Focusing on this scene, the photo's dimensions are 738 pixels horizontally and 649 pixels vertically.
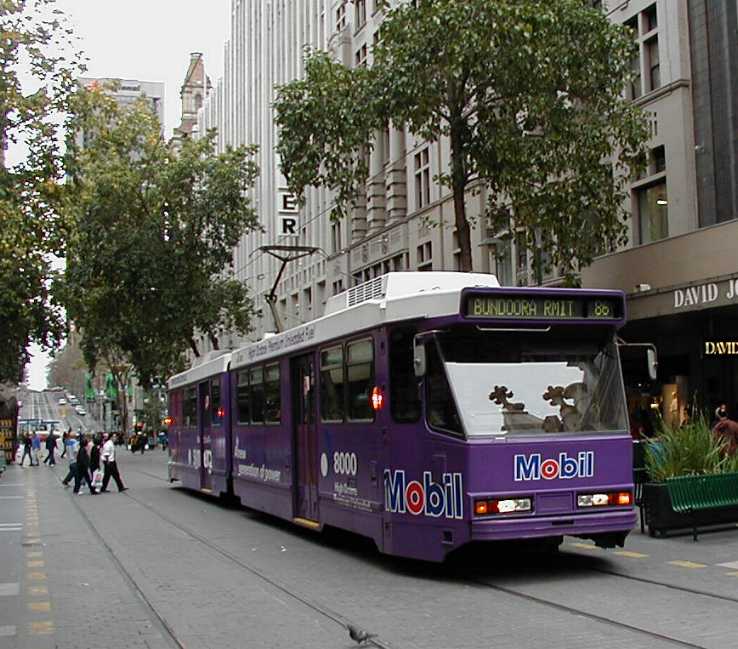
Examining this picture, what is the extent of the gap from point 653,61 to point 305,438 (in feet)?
50.8

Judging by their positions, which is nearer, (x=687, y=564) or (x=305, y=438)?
(x=687, y=564)

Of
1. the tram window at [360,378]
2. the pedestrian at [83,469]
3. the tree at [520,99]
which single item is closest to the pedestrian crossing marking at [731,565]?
the tram window at [360,378]

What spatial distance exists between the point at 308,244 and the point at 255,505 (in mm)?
35926

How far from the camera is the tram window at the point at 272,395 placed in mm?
15992

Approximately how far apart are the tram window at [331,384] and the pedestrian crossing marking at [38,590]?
4074 millimetres

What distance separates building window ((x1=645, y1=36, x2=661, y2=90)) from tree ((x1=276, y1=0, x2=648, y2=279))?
4.00m

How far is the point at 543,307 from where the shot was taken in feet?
35.2

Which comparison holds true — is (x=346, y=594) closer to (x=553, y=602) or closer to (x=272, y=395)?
(x=553, y=602)

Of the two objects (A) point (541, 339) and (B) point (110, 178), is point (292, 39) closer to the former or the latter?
(B) point (110, 178)

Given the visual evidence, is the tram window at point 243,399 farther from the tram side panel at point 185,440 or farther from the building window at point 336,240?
the building window at point 336,240

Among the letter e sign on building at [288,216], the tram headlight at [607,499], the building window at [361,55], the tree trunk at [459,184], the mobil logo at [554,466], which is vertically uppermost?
the building window at [361,55]

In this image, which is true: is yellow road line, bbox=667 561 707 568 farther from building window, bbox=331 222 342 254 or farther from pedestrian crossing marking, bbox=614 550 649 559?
building window, bbox=331 222 342 254

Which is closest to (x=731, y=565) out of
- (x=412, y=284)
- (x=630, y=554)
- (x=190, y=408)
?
(x=630, y=554)

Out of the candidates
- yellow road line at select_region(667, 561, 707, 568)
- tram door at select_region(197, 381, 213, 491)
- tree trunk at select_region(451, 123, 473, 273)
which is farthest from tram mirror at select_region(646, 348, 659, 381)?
tram door at select_region(197, 381, 213, 491)
